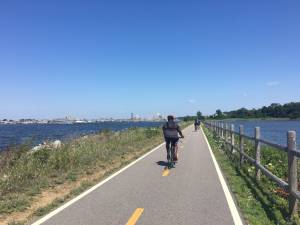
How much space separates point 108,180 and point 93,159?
5.39m

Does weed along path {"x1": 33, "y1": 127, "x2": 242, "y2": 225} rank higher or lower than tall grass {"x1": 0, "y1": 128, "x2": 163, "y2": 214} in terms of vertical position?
lower

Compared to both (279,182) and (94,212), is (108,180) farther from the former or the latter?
(279,182)

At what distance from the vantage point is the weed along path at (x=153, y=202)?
7684 mm

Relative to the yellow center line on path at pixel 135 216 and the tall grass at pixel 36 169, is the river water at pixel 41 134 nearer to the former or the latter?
the tall grass at pixel 36 169

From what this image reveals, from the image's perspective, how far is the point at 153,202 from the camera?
9148mm

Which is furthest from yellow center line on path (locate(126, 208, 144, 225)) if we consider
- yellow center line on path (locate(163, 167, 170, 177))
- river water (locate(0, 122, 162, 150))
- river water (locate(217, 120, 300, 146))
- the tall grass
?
river water (locate(0, 122, 162, 150))

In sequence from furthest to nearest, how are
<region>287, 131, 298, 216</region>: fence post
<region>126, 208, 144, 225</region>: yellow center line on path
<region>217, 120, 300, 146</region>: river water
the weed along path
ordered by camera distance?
<region>217, 120, 300, 146</region>: river water < <region>287, 131, 298, 216</region>: fence post < the weed along path < <region>126, 208, 144, 225</region>: yellow center line on path

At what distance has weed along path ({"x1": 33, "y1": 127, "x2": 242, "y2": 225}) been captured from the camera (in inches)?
303

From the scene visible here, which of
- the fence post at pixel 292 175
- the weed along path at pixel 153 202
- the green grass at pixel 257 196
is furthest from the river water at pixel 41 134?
the fence post at pixel 292 175

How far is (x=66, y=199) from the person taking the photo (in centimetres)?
974

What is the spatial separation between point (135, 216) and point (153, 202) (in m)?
1.31

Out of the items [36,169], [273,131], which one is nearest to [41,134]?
[273,131]

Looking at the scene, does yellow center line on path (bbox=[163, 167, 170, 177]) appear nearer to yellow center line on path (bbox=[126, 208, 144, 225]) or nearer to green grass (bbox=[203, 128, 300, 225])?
green grass (bbox=[203, 128, 300, 225])

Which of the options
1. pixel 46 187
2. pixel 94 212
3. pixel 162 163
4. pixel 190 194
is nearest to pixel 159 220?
pixel 94 212
